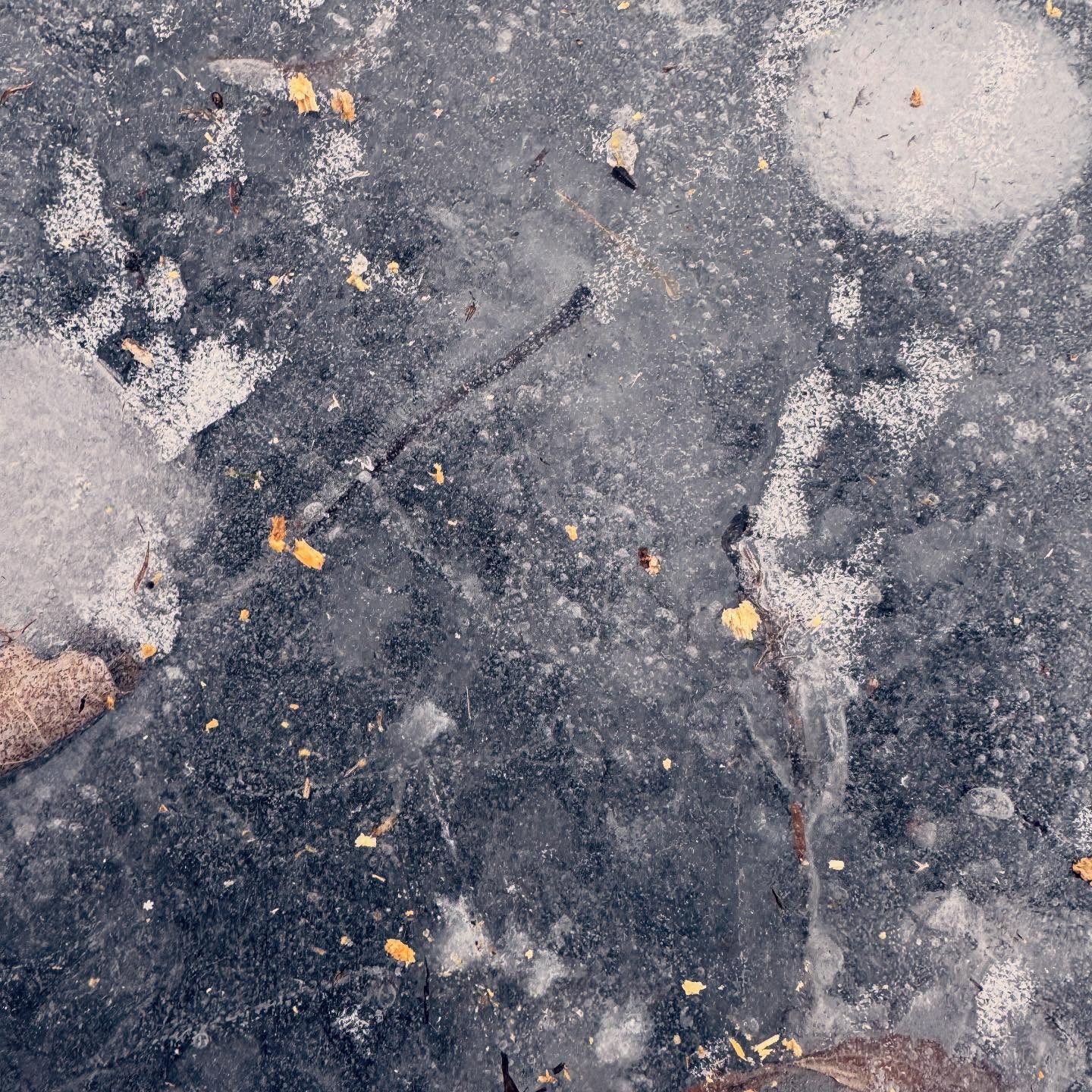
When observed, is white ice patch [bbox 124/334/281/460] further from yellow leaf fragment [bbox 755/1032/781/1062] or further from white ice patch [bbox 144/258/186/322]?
yellow leaf fragment [bbox 755/1032/781/1062]

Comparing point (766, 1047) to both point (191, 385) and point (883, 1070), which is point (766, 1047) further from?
point (191, 385)

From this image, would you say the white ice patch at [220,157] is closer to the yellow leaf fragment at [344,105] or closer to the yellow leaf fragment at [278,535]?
the yellow leaf fragment at [344,105]

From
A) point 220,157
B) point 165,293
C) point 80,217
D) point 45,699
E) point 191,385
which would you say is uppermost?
point 220,157

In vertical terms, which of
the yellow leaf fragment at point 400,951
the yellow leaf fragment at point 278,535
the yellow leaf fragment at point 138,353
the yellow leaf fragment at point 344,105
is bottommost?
the yellow leaf fragment at point 400,951

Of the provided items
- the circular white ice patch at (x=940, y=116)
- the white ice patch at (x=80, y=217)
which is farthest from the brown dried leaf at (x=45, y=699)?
the circular white ice patch at (x=940, y=116)

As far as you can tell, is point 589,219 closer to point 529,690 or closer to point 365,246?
point 365,246

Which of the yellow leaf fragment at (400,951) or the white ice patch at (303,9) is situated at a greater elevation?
the white ice patch at (303,9)

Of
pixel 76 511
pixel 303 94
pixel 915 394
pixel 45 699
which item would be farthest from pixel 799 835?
pixel 303 94

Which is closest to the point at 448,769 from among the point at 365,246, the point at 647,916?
the point at 647,916
